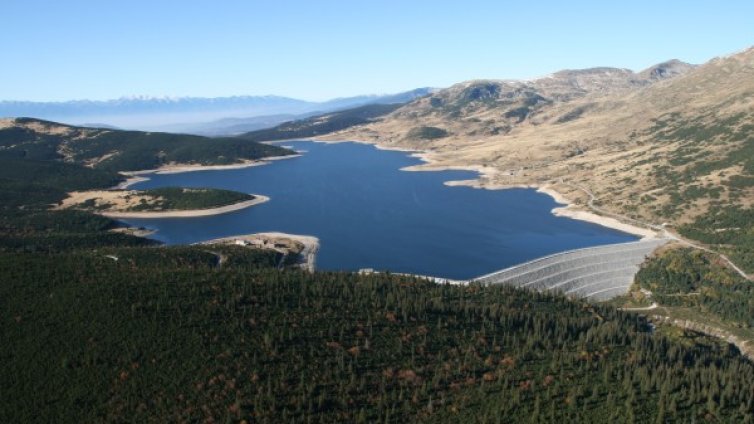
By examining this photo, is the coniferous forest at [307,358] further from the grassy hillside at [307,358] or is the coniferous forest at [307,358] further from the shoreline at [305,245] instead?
the shoreline at [305,245]

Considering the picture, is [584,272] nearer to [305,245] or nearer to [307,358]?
[305,245]

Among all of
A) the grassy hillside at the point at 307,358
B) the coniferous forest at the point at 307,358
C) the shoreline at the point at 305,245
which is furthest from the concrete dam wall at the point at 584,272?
the grassy hillside at the point at 307,358

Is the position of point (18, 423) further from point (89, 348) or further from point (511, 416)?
point (511, 416)

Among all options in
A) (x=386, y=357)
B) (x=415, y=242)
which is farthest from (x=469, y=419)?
(x=415, y=242)

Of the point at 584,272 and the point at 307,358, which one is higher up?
the point at 307,358

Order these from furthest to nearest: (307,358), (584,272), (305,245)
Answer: (305,245) < (584,272) < (307,358)

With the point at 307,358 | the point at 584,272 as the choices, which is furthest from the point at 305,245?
the point at 307,358

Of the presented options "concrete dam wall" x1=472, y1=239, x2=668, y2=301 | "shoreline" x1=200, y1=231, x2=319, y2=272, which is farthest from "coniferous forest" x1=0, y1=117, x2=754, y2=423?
"shoreline" x1=200, y1=231, x2=319, y2=272
